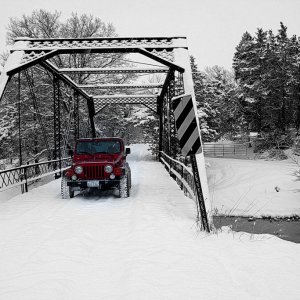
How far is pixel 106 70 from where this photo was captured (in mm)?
14242

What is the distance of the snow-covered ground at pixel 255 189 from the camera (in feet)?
56.9

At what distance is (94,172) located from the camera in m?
9.06

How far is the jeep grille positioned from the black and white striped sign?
428 centimetres

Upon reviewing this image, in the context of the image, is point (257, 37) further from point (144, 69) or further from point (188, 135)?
point (188, 135)

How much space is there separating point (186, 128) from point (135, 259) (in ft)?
7.67

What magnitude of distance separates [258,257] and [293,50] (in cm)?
4212

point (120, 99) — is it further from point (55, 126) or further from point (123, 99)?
point (55, 126)

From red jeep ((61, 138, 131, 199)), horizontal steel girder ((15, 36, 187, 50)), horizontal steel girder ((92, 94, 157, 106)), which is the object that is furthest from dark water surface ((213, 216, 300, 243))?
horizontal steel girder ((92, 94, 157, 106))

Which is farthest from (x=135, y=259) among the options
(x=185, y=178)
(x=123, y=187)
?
(x=185, y=178)

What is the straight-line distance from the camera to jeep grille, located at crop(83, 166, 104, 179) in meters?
9.05

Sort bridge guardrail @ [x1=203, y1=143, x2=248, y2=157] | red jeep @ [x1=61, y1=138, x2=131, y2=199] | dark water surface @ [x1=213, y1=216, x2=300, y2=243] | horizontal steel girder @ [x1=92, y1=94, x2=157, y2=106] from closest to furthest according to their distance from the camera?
red jeep @ [x1=61, y1=138, x2=131, y2=199], dark water surface @ [x1=213, y1=216, x2=300, y2=243], horizontal steel girder @ [x1=92, y1=94, x2=157, y2=106], bridge guardrail @ [x1=203, y1=143, x2=248, y2=157]

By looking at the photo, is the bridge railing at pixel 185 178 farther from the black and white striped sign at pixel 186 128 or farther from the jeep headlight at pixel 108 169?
the jeep headlight at pixel 108 169

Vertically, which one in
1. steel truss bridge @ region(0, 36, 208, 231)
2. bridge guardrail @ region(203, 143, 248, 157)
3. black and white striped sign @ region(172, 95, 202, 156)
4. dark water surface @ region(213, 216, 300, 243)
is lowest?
dark water surface @ region(213, 216, 300, 243)

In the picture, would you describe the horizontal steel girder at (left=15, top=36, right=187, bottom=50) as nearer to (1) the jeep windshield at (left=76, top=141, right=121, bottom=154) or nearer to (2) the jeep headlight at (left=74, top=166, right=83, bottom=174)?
(1) the jeep windshield at (left=76, top=141, right=121, bottom=154)
